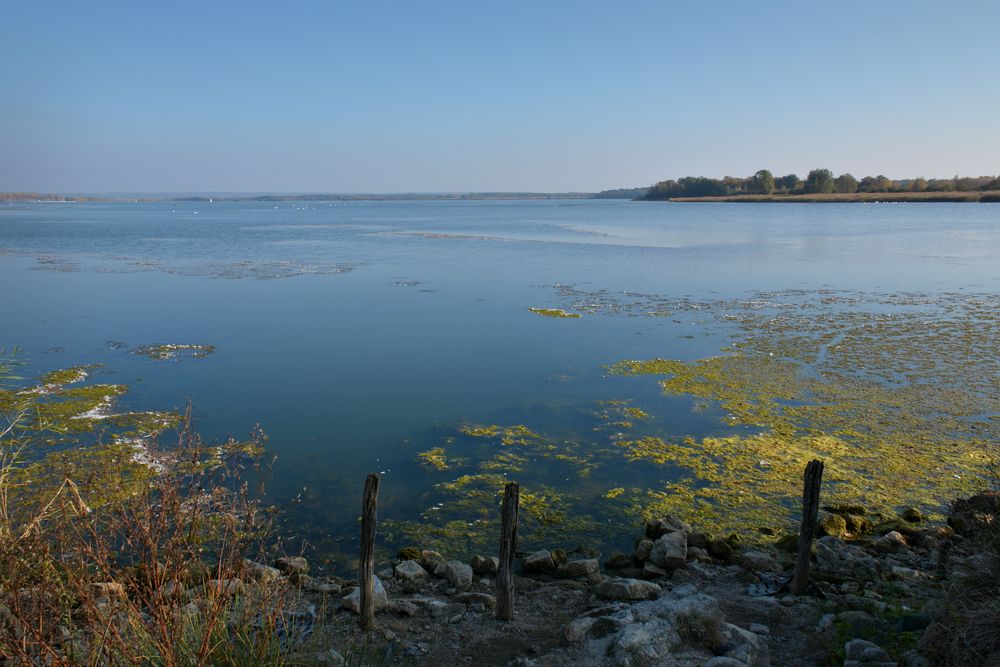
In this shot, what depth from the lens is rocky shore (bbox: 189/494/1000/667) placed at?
21.8 feet

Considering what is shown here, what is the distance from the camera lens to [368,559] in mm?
7430

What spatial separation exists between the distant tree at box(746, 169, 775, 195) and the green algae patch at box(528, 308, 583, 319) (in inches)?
5608

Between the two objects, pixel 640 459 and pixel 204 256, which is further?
pixel 204 256

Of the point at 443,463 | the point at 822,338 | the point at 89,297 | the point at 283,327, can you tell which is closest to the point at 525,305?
the point at 283,327

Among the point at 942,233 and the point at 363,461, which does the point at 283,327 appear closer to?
the point at 363,461

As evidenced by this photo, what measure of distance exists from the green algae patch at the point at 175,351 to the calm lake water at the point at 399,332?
0.49 metres

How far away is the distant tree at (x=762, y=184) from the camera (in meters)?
154

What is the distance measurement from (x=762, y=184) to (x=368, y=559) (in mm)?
162021

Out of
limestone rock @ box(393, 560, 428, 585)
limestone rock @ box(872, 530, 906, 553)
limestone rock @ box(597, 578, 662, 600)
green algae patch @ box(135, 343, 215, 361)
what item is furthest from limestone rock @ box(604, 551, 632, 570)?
A: green algae patch @ box(135, 343, 215, 361)

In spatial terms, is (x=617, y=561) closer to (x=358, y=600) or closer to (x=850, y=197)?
(x=358, y=600)

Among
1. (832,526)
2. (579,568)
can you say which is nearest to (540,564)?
(579,568)

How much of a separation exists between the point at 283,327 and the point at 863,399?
1621 cm

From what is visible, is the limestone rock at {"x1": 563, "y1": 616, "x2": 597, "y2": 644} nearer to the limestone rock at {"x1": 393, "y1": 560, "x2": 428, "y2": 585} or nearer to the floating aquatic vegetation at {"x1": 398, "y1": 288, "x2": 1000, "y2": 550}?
the limestone rock at {"x1": 393, "y1": 560, "x2": 428, "y2": 585}

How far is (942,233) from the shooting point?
195 feet
